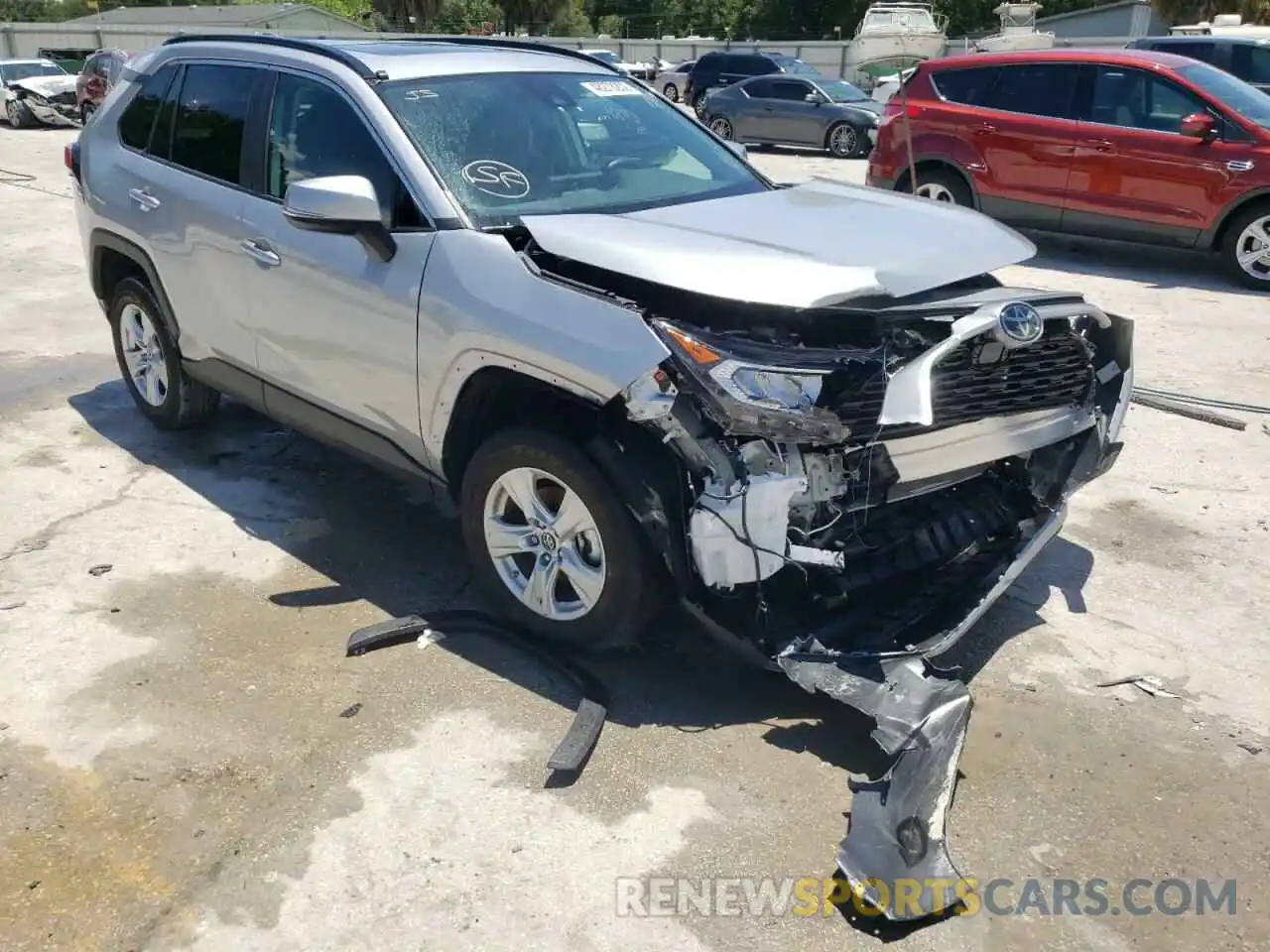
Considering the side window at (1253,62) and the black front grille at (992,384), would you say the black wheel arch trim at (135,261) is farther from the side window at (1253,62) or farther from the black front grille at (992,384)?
the side window at (1253,62)

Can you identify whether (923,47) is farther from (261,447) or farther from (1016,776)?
(1016,776)

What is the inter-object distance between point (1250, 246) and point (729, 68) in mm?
17199

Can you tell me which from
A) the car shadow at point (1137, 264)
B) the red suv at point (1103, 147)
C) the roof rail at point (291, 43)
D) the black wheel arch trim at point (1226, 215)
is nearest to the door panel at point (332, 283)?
the roof rail at point (291, 43)

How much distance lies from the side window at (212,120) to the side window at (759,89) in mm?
16280

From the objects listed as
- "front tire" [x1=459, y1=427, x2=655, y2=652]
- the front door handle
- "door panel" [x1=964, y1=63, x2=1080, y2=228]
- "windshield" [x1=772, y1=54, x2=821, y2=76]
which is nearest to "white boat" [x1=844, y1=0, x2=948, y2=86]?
"windshield" [x1=772, y1=54, x2=821, y2=76]

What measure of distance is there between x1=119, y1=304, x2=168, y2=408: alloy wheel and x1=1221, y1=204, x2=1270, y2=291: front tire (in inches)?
322

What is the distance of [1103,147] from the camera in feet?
31.0

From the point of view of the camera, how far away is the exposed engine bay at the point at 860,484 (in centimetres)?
301

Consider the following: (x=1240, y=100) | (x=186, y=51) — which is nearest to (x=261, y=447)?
(x=186, y=51)

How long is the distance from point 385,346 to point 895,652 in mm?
2032

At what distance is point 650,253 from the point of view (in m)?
3.37

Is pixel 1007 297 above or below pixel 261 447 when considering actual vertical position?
above

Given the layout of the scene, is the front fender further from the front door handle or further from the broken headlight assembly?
the front door handle

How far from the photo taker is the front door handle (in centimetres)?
435
